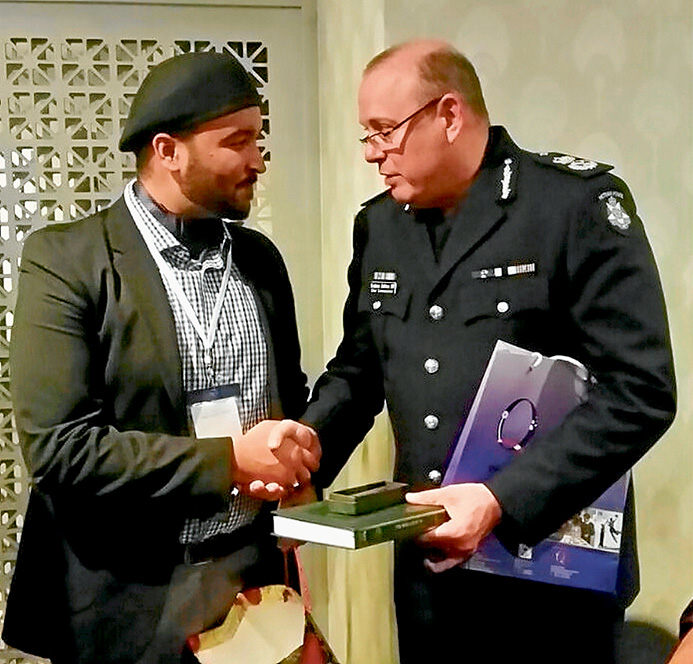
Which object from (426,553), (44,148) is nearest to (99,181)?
(44,148)

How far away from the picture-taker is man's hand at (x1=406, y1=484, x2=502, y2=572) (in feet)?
3.90

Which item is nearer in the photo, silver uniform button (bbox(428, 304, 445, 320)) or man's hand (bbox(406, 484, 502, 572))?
man's hand (bbox(406, 484, 502, 572))

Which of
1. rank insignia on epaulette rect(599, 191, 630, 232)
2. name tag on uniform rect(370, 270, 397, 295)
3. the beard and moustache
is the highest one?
the beard and moustache

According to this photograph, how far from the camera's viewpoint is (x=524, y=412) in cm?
124

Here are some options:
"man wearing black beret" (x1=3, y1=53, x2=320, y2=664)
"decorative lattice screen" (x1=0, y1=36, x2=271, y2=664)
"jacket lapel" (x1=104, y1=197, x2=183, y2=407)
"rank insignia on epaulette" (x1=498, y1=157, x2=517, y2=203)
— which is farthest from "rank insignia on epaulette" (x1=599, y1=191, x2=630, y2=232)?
"decorative lattice screen" (x1=0, y1=36, x2=271, y2=664)

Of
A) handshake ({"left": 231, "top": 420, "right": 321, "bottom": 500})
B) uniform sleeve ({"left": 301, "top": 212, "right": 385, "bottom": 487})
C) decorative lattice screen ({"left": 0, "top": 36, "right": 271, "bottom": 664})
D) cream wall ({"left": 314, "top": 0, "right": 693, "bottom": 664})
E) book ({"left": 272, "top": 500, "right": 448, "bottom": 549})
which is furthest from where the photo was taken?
decorative lattice screen ({"left": 0, "top": 36, "right": 271, "bottom": 664})

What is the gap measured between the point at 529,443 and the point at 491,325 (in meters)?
0.16

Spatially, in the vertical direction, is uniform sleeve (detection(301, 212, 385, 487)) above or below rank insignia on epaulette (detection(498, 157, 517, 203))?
below

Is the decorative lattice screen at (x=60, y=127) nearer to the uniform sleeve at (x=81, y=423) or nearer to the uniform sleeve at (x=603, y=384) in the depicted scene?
the uniform sleeve at (x=81, y=423)

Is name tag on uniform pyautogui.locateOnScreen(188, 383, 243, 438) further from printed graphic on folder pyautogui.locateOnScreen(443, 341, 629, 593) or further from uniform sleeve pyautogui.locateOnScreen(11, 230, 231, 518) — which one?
printed graphic on folder pyautogui.locateOnScreen(443, 341, 629, 593)

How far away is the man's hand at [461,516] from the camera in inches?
46.8

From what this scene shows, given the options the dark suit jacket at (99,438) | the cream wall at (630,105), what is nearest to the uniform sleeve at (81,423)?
the dark suit jacket at (99,438)

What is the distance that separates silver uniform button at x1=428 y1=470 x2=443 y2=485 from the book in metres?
0.12

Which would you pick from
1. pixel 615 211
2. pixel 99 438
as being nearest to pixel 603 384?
pixel 615 211
